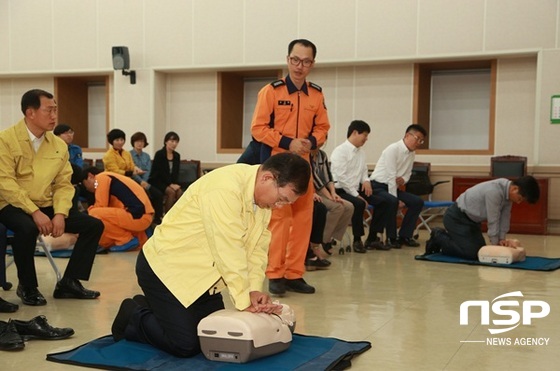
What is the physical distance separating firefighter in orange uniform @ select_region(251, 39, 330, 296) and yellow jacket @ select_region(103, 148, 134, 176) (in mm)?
4140

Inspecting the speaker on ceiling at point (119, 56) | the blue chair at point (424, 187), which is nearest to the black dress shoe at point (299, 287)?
the blue chair at point (424, 187)

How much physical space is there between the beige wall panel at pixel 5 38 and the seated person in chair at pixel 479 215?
338 inches

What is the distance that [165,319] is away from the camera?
2.83 m

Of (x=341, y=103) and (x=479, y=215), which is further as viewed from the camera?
(x=341, y=103)

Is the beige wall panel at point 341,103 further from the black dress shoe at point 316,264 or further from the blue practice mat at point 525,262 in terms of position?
the black dress shoe at point 316,264

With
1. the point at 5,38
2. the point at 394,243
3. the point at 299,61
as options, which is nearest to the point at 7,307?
the point at 299,61

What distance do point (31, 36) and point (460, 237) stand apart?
8514mm

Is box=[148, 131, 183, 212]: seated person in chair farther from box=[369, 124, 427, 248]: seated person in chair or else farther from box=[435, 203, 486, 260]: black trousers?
box=[435, 203, 486, 260]: black trousers

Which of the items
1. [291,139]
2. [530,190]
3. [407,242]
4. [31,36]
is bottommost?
[407,242]

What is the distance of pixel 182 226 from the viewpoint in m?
2.83

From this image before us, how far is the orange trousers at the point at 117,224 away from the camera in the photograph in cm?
643

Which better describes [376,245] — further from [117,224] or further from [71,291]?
[71,291]

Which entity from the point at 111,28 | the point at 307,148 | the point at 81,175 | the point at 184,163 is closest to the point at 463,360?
the point at 307,148

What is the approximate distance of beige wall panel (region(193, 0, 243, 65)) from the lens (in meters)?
10.1
